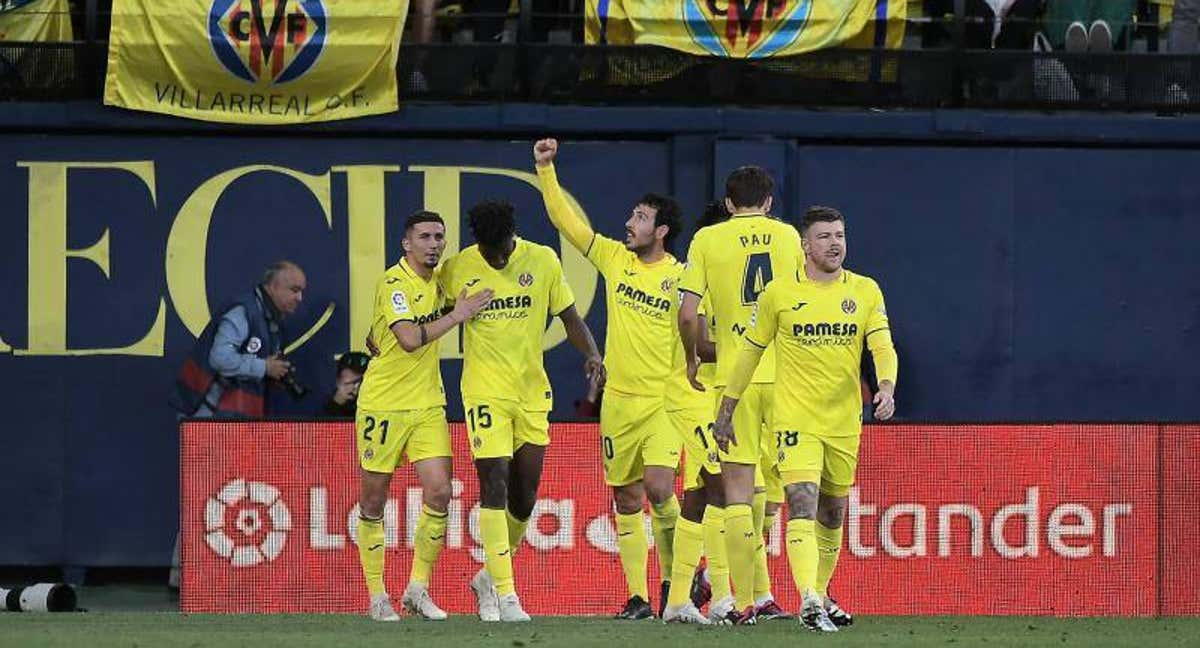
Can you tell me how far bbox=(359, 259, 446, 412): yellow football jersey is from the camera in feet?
42.2

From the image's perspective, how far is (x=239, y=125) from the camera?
55.4 feet

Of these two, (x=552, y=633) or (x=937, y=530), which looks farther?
(x=937, y=530)

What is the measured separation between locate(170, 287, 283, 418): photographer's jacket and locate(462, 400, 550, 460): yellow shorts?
11.2 feet

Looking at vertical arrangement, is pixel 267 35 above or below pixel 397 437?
above

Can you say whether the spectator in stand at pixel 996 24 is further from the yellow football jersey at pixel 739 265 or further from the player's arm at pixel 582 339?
the yellow football jersey at pixel 739 265

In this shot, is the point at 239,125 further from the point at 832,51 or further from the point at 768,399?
the point at 768,399

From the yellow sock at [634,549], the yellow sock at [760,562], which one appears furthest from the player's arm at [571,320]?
the yellow sock at [760,562]

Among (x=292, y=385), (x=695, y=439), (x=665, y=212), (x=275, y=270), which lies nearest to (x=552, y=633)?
(x=695, y=439)

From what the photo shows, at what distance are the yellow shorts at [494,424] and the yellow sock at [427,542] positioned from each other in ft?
1.73

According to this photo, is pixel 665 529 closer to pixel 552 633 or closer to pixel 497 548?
pixel 497 548

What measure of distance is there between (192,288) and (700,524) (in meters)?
5.74

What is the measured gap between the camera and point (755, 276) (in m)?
12.2

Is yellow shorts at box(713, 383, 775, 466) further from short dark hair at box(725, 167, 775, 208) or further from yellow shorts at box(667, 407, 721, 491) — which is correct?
short dark hair at box(725, 167, 775, 208)

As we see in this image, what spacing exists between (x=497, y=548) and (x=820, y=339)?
2.19 meters
